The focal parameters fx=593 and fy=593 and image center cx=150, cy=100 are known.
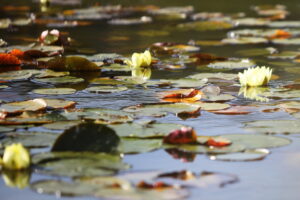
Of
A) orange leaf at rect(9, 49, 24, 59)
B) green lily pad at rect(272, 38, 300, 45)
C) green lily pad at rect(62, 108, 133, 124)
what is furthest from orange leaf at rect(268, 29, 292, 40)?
green lily pad at rect(62, 108, 133, 124)

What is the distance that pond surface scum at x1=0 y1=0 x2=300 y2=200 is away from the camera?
1.58m

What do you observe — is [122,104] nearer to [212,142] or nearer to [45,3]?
[212,142]

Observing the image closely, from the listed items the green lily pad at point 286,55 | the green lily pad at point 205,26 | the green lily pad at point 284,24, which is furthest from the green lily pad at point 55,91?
the green lily pad at point 284,24

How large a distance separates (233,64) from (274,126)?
1.38 m

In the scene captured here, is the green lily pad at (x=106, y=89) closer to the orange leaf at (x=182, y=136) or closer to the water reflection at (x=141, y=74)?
the water reflection at (x=141, y=74)

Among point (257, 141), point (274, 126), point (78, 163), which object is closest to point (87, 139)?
point (78, 163)

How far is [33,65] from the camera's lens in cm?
346

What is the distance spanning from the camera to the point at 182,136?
74.3 inches

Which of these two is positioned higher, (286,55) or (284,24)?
(284,24)

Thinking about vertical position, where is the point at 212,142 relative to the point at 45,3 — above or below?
below

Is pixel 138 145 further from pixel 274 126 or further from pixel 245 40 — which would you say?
pixel 245 40

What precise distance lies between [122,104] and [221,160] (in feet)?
2.64

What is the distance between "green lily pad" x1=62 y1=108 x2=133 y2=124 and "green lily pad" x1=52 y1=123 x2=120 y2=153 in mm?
290

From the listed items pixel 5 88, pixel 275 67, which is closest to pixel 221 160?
pixel 5 88
